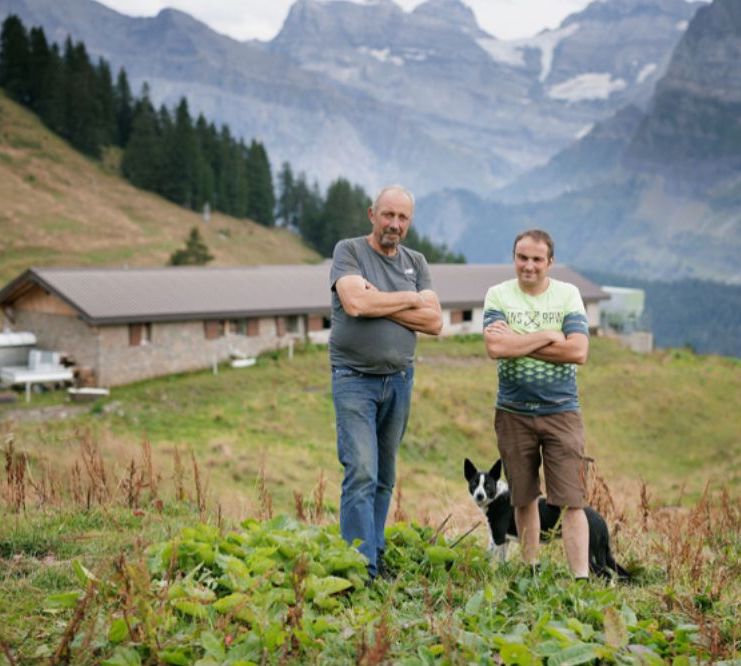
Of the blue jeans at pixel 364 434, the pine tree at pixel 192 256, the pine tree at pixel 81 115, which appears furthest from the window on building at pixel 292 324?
the pine tree at pixel 81 115

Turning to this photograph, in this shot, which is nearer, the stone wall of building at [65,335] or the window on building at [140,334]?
the stone wall of building at [65,335]

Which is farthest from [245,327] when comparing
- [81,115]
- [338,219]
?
[81,115]

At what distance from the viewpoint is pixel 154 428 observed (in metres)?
23.6

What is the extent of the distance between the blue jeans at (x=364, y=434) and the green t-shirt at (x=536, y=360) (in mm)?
636

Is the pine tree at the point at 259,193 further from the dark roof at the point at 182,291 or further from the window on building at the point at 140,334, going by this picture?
the window on building at the point at 140,334

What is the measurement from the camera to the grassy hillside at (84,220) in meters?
56.9

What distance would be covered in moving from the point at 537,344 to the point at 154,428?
20.2 metres

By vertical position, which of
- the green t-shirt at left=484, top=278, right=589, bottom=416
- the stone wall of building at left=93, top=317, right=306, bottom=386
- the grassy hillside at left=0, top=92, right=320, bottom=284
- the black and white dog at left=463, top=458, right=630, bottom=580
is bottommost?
the stone wall of building at left=93, top=317, right=306, bottom=386

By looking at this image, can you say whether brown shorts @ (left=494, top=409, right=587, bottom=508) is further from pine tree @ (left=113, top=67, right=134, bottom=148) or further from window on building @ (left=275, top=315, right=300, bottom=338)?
pine tree @ (left=113, top=67, right=134, bottom=148)

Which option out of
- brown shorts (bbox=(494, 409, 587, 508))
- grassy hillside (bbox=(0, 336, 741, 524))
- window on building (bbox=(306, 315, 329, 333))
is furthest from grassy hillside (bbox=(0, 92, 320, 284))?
brown shorts (bbox=(494, 409, 587, 508))

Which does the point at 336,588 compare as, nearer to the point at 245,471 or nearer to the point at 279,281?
the point at 245,471

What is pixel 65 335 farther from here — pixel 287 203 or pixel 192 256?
pixel 287 203

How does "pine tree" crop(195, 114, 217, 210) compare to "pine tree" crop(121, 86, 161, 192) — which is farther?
"pine tree" crop(195, 114, 217, 210)

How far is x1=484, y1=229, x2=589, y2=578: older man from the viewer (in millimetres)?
4988
